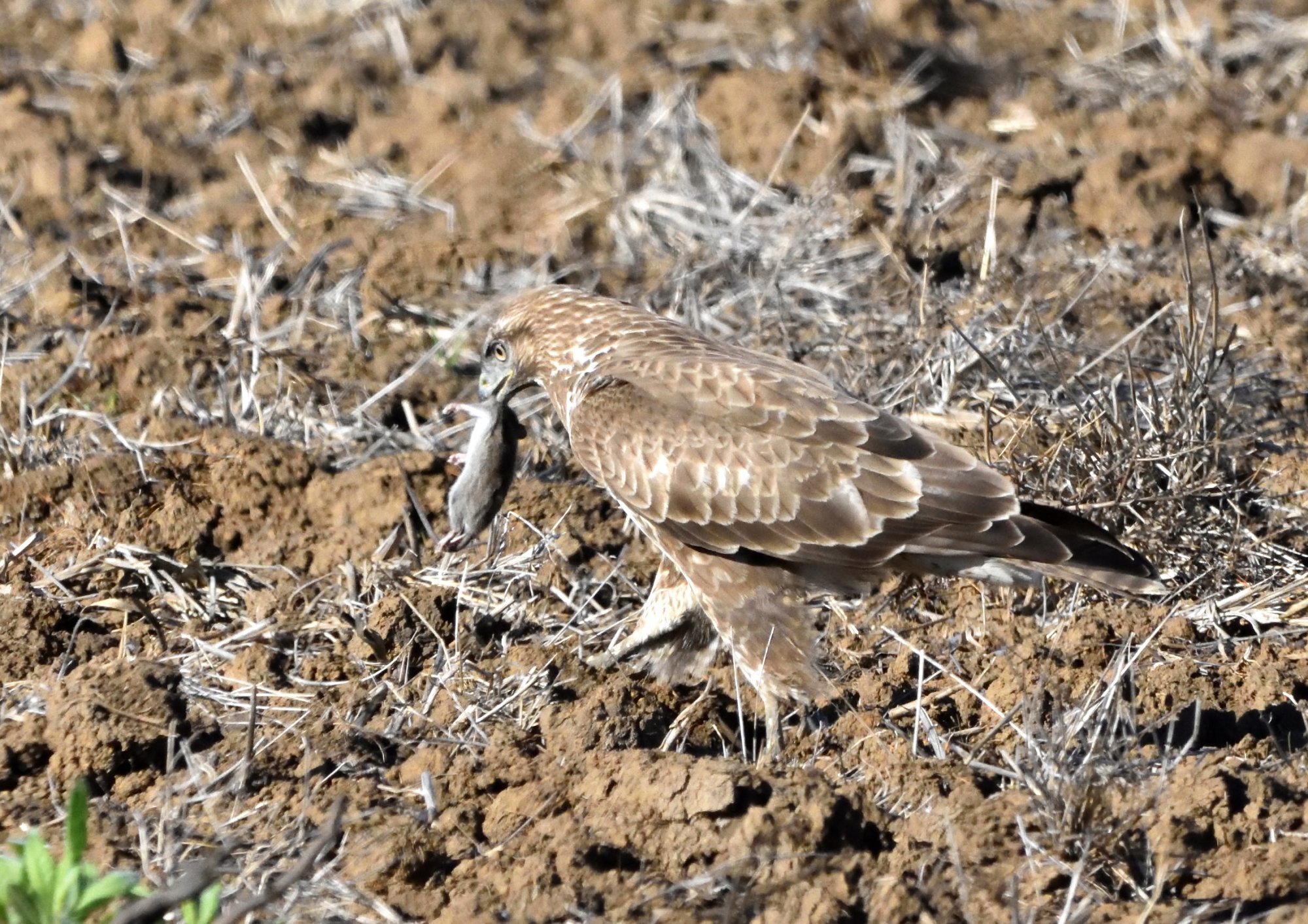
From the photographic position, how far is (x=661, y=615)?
5.53m

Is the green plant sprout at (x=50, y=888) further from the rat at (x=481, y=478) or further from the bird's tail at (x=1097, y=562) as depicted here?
the bird's tail at (x=1097, y=562)

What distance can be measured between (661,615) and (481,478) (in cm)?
73

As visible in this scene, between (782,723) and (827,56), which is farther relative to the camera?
(827,56)

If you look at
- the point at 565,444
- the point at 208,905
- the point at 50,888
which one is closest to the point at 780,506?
the point at 565,444

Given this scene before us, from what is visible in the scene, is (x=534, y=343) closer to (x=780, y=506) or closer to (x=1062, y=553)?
(x=780, y=506)

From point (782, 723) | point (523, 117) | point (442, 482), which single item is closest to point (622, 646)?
point (782, 723)

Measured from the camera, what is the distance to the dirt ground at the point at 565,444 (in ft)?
14.0

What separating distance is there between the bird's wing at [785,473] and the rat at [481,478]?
1.16 feet

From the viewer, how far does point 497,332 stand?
5.97m

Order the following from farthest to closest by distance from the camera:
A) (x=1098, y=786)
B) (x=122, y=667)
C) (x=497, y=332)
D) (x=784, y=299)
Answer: (x=784, y=299) → (x=497, y=332) → (x=122, y=667) → (x=1098, y=786)

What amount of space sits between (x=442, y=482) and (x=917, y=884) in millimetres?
2616

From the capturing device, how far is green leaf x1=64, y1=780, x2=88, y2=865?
11.8 ft

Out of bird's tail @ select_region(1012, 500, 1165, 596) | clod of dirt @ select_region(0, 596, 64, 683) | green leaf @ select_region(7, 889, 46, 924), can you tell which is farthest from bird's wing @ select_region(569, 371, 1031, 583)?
green leaf @ select_region(7, 889, 46, 924)

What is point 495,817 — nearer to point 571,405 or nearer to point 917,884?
point 917,884
